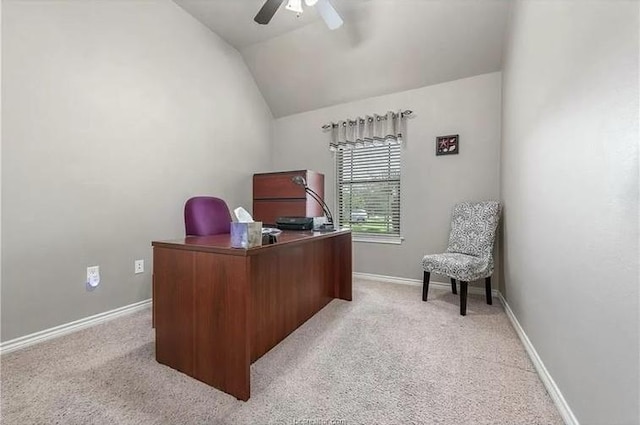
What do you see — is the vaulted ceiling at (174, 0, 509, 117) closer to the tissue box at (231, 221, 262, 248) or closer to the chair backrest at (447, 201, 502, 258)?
the chair backrest at (447, 201, 502, 258)

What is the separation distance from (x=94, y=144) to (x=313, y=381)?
2.44 metres

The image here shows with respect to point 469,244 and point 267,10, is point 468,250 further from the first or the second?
point 267,10

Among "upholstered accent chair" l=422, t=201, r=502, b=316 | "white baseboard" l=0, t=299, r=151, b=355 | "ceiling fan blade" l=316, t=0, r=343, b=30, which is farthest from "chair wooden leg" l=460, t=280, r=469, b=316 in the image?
"white baseboard" l=0, t=299, r=151, b=355

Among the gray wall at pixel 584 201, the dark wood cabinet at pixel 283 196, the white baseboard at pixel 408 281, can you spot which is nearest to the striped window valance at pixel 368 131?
the dark wood cabinet at pixel 283 196

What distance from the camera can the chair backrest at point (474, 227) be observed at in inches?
104

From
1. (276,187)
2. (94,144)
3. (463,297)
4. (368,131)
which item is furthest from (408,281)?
(94,144)

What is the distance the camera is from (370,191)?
3605mm

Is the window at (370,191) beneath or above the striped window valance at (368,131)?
beneath

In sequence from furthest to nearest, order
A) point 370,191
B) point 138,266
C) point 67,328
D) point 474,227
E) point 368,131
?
point 370,191 → point 368,131 → point 474,227 → point 138,266 → point 67,328

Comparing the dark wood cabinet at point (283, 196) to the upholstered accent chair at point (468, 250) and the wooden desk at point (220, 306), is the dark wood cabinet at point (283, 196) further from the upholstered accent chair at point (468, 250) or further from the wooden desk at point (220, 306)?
the upholstered accent chair at point (468, 250)

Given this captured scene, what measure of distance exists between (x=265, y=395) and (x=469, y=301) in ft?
7.48

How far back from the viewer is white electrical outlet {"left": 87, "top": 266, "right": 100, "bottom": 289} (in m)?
2.16

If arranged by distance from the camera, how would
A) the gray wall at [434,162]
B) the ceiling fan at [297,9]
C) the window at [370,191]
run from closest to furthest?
the ceiling fan at [297,9] → the gray wall at [434,162] → the window at [370,191]

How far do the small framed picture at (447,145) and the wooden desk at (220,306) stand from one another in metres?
2.01
